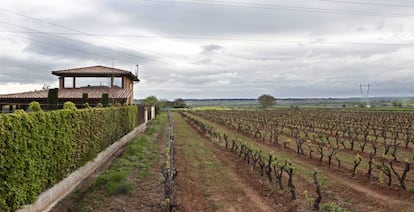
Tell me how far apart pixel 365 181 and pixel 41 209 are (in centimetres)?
879

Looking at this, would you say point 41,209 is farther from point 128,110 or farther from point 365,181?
point 128,110

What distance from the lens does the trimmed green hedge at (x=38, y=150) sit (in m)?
6.75

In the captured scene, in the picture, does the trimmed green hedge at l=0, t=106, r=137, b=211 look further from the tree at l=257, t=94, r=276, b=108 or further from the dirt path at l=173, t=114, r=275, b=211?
the tree at l=257, t=94, r=276, b=108

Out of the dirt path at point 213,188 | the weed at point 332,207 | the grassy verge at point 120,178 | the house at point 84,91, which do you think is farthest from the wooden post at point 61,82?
the weed at point 332,207

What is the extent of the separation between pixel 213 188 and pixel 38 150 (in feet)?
15.4

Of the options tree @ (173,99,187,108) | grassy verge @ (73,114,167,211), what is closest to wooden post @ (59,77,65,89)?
grassy verge @ (73,114,167,211)

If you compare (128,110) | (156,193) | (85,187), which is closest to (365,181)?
(156,193)

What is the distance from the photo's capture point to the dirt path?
889 cm

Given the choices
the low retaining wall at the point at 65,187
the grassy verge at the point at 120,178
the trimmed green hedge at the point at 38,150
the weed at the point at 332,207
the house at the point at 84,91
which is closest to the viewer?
the trimmed green hedge at the point at 38,150

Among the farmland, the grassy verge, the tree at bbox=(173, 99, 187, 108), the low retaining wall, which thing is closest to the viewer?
the low retaining wall

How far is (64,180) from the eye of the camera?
10305mm

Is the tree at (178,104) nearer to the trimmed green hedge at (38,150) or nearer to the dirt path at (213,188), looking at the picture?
the dirt path at (213,188)

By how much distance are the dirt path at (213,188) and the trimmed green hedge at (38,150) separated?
10.4ft

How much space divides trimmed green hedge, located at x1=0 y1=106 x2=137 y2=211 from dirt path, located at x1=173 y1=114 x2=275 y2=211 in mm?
3175
